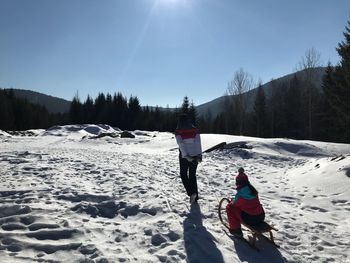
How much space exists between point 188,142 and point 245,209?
232 centimetres

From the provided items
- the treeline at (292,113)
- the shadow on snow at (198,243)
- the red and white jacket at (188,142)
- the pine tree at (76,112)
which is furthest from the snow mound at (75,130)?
the shadow on snow at (198,243)

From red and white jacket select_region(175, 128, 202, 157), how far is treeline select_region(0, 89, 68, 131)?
256 ft

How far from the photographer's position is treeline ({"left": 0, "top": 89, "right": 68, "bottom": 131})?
75.8 metres

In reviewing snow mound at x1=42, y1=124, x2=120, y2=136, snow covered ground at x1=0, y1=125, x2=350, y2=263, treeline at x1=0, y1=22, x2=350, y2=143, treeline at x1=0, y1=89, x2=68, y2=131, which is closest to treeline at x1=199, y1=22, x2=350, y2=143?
treeline at x1=0, y1=22, x2=350, y2=143

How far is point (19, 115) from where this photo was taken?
83562 millimetres

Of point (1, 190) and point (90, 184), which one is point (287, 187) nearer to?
point (90, 184)

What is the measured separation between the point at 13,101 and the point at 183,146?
89024mm

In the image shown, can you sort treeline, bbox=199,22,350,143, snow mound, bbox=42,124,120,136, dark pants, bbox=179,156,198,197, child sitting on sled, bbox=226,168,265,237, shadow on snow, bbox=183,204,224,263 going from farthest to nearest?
snow mound, bbox=42,124,120,136, treeline, bbox=199,22,350,143, dark pants, bbox=179,156,198,197, child sitting on sled, bbox=226,168,265,237, shadow on snow, bbox=183,204,224,263

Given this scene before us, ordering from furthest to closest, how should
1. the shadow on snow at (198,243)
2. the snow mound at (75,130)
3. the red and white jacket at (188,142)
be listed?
the snow mound at (75,130), the red and white jacket at (188,142), the shadow on snow at (198,243)

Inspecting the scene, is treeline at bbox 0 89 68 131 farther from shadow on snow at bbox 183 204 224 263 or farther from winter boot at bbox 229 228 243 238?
winter boot at bbox 229 228 243 238

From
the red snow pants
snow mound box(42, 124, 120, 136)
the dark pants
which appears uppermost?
snow mound box(42, 124, 120, 136)

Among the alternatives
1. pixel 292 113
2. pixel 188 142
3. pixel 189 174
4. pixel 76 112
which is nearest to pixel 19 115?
pixel 76 112

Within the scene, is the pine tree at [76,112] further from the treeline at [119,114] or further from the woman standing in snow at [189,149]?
the woman standing in snow at [189,149]

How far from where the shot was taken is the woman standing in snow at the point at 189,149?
7.41 m
